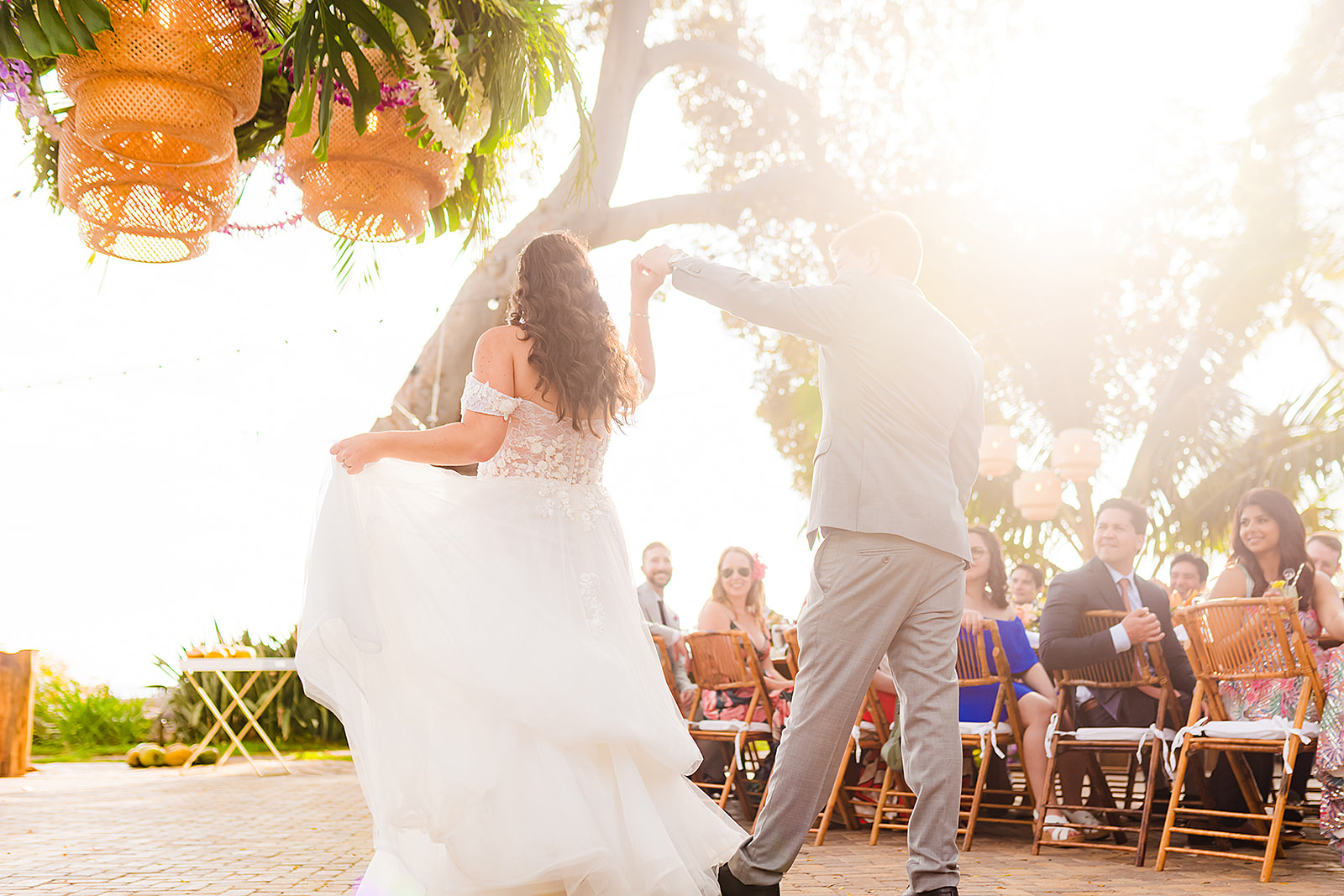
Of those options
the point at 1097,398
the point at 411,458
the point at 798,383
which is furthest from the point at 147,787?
the point at 1097,398

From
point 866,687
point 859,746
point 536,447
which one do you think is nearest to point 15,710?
point 859,746

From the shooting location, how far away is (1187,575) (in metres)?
8.82

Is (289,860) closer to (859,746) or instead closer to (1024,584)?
(859,746)

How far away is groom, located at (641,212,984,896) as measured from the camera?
287 centimetres

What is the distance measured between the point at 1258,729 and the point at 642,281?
10.1 feet

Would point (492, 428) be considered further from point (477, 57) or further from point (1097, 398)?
point (1097, 398)

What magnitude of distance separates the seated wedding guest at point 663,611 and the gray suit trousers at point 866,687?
3785mm

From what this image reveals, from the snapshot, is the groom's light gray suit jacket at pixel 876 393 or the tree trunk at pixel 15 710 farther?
the tree trunk at pixel 15 710

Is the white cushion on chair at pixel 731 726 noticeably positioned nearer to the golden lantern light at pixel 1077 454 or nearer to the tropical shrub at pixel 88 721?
the golden lantern light at pixel 1077 454

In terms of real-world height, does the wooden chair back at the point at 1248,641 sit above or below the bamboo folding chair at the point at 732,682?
above

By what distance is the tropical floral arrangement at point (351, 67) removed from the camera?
2.74 m

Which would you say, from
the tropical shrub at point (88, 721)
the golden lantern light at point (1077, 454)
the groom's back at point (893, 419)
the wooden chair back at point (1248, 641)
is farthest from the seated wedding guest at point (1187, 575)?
the tropical shrub at point (88, 721)

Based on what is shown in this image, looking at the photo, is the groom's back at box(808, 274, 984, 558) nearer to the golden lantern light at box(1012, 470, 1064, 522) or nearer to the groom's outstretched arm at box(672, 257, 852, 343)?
the groom's outstretched arm at box(672, 257, 852, 343)

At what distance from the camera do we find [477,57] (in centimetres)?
328
